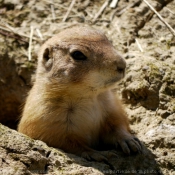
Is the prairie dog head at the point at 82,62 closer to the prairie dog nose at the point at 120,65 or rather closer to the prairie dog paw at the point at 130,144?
the prairie dog nose at the point at 120,65

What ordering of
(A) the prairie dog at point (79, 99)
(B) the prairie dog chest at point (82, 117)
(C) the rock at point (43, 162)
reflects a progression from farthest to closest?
1. (B) the prairie dog chest at point (82, 117)
2. (A) the prairie dog at point (79, 99)
3. (C) the rock at point (43, 162)

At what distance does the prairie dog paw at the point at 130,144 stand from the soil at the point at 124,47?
0.29m

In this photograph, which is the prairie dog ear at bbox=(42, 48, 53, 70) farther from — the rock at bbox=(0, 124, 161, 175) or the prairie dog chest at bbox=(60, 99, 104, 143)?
the rock at bbox=(0, 124, 161, 175)

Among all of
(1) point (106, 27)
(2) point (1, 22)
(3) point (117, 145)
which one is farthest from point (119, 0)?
(3) point (117, 145)

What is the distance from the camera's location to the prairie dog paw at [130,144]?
5.07 meters

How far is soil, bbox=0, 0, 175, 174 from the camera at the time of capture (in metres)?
6.08

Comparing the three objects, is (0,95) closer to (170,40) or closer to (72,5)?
(72,5)

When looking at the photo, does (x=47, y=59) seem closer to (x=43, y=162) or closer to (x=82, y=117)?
(x=82, y=117)

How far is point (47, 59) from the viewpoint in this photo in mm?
5652

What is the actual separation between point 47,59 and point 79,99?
702mm

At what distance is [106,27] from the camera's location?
7.41 m

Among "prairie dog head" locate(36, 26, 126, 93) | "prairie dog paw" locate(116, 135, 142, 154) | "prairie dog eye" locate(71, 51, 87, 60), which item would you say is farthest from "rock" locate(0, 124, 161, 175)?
"prairie dog eye" locate(71, 51, 87, 60)

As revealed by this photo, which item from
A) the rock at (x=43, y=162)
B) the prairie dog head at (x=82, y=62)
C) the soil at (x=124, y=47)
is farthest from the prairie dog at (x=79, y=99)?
the soil at (x=124, y=47)

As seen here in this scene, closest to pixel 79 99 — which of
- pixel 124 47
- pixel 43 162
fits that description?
pixel 43 162
